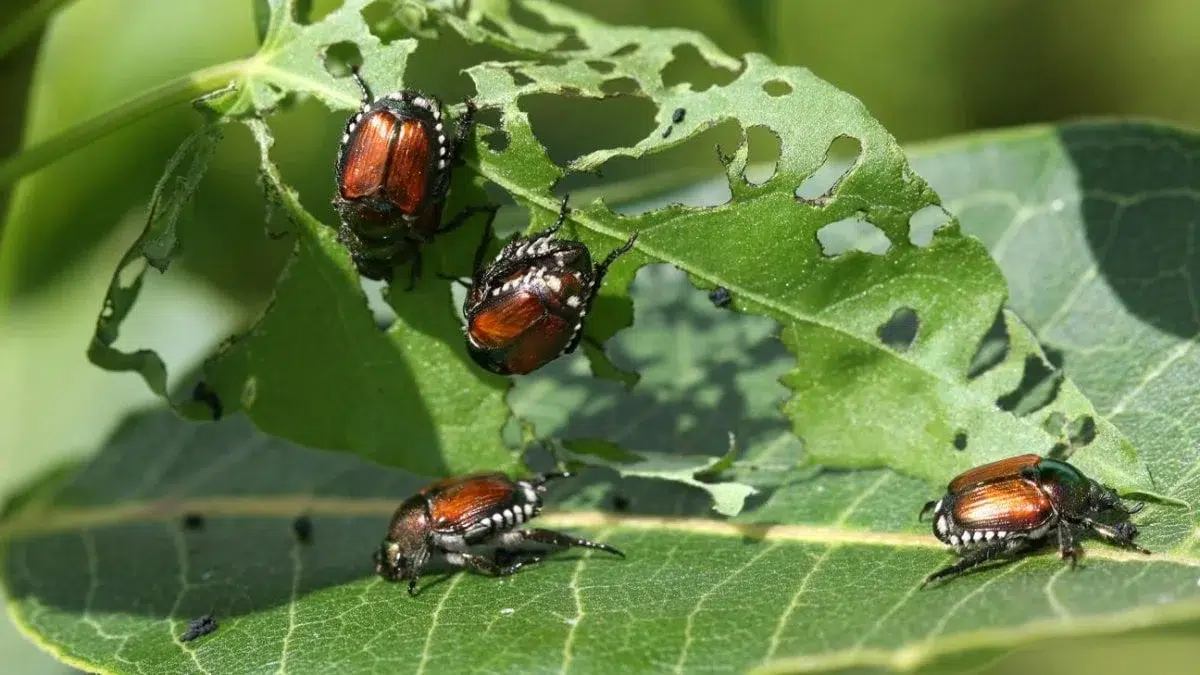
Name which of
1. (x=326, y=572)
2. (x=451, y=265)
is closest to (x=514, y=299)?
(x=451, y=265)

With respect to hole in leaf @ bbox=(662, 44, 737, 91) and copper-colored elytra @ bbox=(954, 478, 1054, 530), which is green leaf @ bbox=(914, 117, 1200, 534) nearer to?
copper-colored elytra @ bbox=(954, 478, 1054, 530)

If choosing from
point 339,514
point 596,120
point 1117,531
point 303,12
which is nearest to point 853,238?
point 1117,531

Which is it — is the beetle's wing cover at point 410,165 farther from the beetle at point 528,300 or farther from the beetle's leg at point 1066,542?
the beetle's leg at point 1066,542

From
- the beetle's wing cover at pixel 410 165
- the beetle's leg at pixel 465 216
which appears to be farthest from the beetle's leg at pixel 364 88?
the beetle's leg at pixel 465 216

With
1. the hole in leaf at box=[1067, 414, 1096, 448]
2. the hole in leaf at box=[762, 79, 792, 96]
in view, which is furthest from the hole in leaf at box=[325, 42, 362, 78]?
the hole in leaf at box=[1067, 414, 1096, 448]

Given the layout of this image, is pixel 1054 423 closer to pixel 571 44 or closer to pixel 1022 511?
pixel 1022 511

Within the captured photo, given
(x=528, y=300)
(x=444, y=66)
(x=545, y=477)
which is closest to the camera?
(x=528, y=300)
